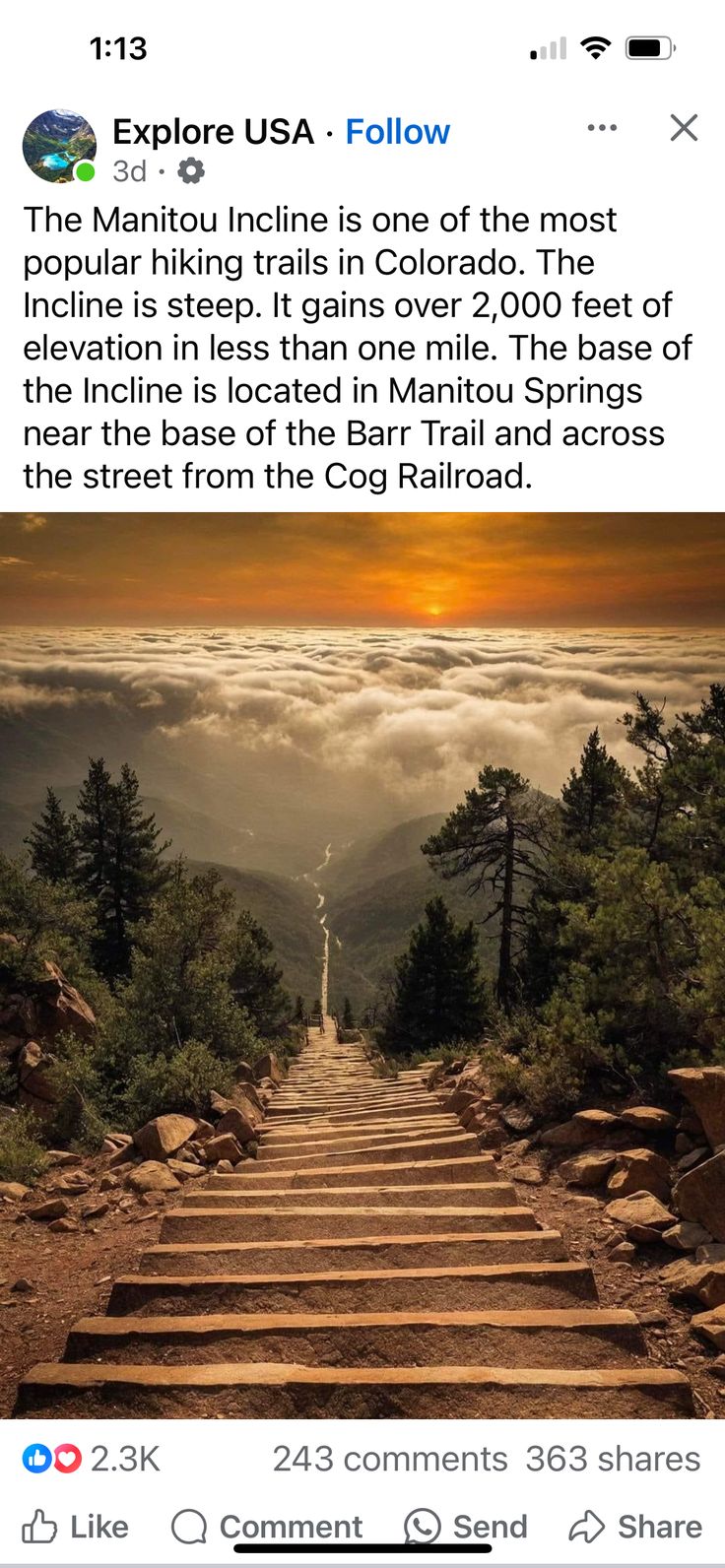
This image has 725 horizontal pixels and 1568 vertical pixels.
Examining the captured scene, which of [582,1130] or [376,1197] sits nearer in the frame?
[376,1197]

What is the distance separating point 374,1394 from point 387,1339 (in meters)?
0.38

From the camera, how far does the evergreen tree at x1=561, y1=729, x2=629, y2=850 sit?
21281 millimetres

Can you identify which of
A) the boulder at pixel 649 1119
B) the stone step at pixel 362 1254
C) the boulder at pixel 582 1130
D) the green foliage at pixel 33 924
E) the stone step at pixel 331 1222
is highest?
the stone step at pixel 362 1254

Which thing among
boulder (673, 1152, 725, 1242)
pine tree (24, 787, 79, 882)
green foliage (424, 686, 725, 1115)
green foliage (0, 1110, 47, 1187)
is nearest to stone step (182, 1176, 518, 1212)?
boulder (673, 1152, 725, 1242)

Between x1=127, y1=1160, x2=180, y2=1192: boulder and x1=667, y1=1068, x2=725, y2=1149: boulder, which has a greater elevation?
Result: x1=667, y1=1068, x2=725, y2=1149: boulder

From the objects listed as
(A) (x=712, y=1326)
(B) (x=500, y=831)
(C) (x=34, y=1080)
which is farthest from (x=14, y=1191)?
(B) (x=500, y=831)

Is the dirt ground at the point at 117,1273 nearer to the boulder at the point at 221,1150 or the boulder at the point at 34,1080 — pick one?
the boulder at the point at 221,1150

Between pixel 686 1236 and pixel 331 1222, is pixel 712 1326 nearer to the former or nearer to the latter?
pixel 686 1236

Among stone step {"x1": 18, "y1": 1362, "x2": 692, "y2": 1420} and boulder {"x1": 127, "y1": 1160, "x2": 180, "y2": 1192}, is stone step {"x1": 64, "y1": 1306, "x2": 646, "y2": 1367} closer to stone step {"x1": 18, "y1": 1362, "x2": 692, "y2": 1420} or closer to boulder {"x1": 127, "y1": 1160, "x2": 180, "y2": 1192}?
stone step {"x1": 18, "y1": 1362, "x2": 692, "y2": 1420}

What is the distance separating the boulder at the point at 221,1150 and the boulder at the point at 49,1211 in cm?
158

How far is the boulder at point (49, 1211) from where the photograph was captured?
696 cm
